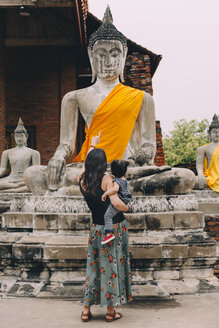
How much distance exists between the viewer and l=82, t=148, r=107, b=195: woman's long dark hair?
2.81 meters

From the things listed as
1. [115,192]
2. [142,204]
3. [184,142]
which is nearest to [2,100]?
[142,204]

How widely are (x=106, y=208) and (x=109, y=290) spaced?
23.1 inches

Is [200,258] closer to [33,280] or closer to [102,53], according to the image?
[33,280]

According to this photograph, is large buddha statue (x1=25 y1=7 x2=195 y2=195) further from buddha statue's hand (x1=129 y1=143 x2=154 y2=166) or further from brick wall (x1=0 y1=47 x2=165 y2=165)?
brick wall (x1=0 y1=47 x2=165 y2=165)

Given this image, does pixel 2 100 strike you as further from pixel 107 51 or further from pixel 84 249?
pixel 84 249

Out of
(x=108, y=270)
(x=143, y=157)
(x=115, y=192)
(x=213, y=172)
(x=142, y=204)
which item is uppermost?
(x=143, y=157)

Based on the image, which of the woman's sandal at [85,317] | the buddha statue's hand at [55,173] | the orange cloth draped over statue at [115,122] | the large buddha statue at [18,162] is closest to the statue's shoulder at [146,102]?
the orange cloth draped over statue at [115,122]

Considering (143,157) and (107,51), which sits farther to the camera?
(107,51)

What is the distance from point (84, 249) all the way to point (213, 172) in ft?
13.3

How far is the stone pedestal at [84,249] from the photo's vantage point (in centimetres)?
346

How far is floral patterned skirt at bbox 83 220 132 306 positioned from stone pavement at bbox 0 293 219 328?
0.53 feet

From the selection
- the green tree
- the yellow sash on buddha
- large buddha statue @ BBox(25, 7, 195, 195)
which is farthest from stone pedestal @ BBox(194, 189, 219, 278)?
the green tree

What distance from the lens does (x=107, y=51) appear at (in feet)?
15.5

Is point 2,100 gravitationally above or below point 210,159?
above
